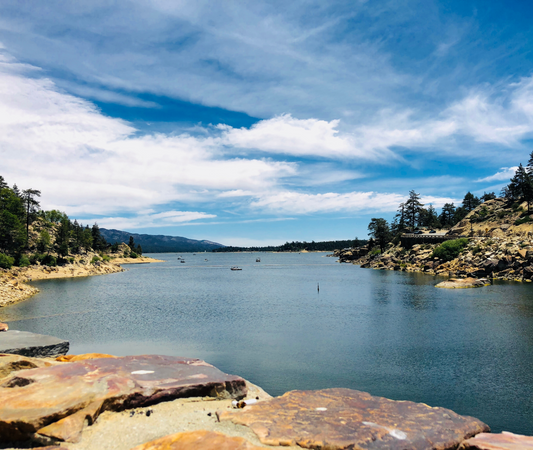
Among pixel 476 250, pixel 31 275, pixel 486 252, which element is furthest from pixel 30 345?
pixel 476 250

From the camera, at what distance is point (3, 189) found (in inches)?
4323

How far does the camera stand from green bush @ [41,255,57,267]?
359ft

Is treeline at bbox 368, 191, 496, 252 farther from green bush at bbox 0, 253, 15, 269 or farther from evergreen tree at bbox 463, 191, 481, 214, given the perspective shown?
green bush at bbox 0, 253, 15, 269

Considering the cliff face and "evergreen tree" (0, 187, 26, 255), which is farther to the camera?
"evergreen tree" (0, 187, 26, 255)

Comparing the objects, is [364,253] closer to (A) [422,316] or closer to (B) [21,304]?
(A) [422,316]

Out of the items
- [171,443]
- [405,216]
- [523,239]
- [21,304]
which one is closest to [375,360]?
[171,443]

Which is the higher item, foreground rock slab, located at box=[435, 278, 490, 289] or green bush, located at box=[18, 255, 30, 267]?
green bush, located at box=[18, 255, 30, 267]

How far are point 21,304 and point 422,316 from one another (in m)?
56.9

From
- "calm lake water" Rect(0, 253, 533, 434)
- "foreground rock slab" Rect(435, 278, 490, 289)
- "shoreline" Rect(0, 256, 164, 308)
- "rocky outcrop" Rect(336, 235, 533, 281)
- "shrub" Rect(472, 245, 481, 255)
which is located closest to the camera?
"calm lake water" Rect(0, 253, 533, 434)

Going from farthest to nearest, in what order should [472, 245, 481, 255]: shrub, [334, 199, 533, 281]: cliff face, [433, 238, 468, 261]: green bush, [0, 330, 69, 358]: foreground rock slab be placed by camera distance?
[433, 238, 468, 261]: green bush, [472, 245, 481, 255]: shrub, [334, 199, 533, 281]: cliff face, [0, 330, 69, 358]: foreground rock slab

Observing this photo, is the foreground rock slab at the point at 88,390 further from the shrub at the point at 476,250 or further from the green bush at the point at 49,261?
the green bush at the point at 49,261

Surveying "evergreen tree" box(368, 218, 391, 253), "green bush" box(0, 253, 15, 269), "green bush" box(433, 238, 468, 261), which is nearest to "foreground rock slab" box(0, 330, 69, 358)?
"green bush" box(0, 253, 15, 269)

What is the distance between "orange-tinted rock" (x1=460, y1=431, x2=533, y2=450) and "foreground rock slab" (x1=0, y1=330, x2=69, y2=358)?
855 inches

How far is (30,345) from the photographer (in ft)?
65.9
